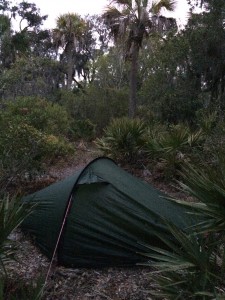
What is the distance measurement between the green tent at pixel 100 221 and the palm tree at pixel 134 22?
12327 millimetres

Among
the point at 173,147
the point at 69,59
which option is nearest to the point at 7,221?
the point at 173,147

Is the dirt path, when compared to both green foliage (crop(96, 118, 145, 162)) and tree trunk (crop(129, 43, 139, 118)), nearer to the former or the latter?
green foliage (crop(96, 118, 145, 162))

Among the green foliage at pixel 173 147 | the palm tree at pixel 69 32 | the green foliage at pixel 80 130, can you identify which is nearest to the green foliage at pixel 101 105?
the green foliage at pixel 80 130

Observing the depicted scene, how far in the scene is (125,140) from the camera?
1196 centimetres

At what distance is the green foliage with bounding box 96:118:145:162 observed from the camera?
11.9 meters

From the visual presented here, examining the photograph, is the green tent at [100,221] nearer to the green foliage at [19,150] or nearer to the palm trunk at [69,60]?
the green foliage at [19,150]

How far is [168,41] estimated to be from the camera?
61.2ft

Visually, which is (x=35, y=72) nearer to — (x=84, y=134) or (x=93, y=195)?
(x=84, y=134)

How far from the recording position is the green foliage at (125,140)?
11.9 metres

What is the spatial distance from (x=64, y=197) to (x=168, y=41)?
1365cm

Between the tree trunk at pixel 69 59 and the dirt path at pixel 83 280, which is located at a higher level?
the tree trunk at pixel 69 59

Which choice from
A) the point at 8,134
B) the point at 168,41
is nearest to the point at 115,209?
the point at 8,134

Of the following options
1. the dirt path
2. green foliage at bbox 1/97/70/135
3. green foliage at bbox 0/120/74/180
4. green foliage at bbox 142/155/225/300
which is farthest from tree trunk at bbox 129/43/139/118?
green foliage at bbox 142/155/225/300

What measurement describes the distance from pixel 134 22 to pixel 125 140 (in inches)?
345
